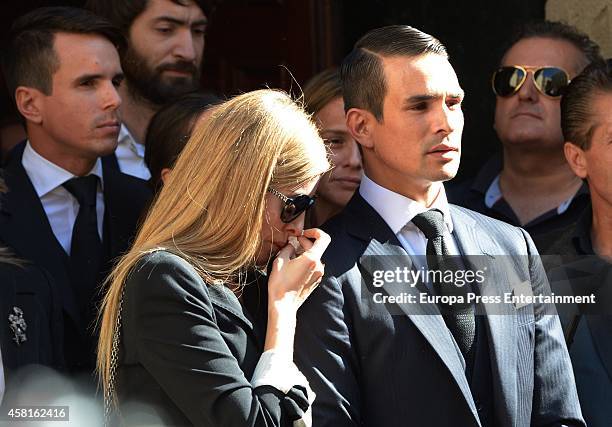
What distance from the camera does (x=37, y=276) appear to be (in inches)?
140

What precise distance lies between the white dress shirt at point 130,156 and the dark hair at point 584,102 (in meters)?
1.62

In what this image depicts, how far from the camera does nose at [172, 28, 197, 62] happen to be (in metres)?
4.96

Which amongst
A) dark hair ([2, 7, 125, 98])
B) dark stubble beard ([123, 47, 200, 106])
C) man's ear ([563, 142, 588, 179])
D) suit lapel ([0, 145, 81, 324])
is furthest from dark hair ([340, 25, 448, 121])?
dark stubble beard ([123, 47, 200, 106])

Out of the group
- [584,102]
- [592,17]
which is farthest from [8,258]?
[592,17]

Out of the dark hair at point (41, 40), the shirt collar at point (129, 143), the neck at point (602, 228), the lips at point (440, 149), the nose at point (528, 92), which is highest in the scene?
the dark hair at point (41, 40)

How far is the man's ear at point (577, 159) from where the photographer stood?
401 centimetres

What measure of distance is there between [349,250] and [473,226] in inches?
15.3

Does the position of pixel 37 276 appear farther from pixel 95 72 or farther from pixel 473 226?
pixel 473 226

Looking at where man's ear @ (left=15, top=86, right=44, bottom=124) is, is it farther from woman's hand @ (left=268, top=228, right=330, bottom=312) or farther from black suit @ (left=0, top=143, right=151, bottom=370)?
woman's hand @ (left=268, top=228, right=330, bottom=312)

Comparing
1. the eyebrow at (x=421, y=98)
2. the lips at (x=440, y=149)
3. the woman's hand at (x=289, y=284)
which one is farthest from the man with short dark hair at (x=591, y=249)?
the woman's hand at (x=289, y=284)

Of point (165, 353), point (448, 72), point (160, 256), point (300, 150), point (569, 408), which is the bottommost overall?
point (569, 408)

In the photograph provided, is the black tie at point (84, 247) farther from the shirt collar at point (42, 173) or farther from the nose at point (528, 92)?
the nose at point (528, 92)

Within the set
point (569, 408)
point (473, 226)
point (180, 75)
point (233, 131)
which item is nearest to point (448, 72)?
point (473, 226)

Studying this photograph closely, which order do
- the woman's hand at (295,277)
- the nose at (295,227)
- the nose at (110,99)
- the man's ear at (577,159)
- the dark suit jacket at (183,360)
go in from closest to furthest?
1. the dark suit jacket at (183,360)
2. the woman's hand at (295,277)
3. the nose at (295,227)
4. the man's ear at (577,159)
5. the nose at (110,99)
